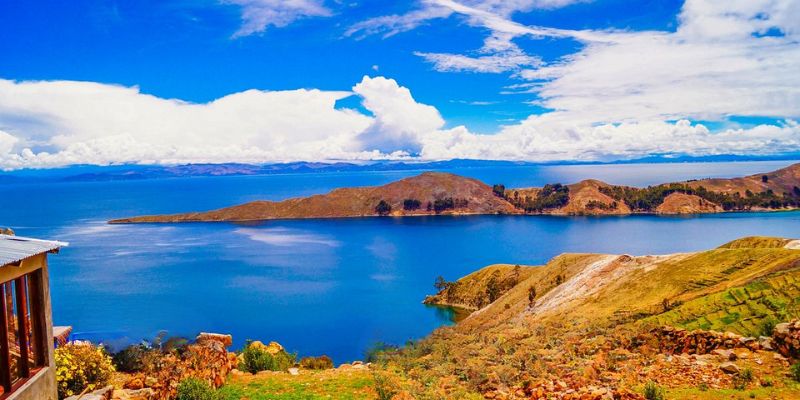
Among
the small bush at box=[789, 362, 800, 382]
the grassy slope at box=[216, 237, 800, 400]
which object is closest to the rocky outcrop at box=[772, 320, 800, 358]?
the grassy slope at box=[216, 237, 800, 400]

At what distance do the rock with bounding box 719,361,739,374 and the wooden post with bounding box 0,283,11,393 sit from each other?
63.3 feet

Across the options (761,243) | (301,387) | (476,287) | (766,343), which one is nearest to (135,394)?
(301,387)

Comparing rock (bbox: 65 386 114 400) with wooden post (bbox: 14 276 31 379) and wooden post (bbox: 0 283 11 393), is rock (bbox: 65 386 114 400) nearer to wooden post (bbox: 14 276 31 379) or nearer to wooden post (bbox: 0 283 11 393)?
wooden post (bbox: 14 276 31 379)

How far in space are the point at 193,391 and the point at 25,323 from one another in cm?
499

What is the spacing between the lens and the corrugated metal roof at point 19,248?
11.7 metres

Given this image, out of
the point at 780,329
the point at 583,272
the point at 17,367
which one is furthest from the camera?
the point at 583,272

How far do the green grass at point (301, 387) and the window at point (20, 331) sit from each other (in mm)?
5519

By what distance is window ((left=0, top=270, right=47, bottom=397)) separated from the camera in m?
11.9

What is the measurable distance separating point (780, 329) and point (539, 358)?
8228 millimetres

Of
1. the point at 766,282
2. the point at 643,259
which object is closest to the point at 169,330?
the point at 643,259

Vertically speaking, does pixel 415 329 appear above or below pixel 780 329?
below

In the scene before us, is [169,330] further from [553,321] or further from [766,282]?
[766,282]

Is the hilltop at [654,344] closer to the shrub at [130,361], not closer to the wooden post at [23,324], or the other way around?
the wooden post at [23,324]

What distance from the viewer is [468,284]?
81.8 m
